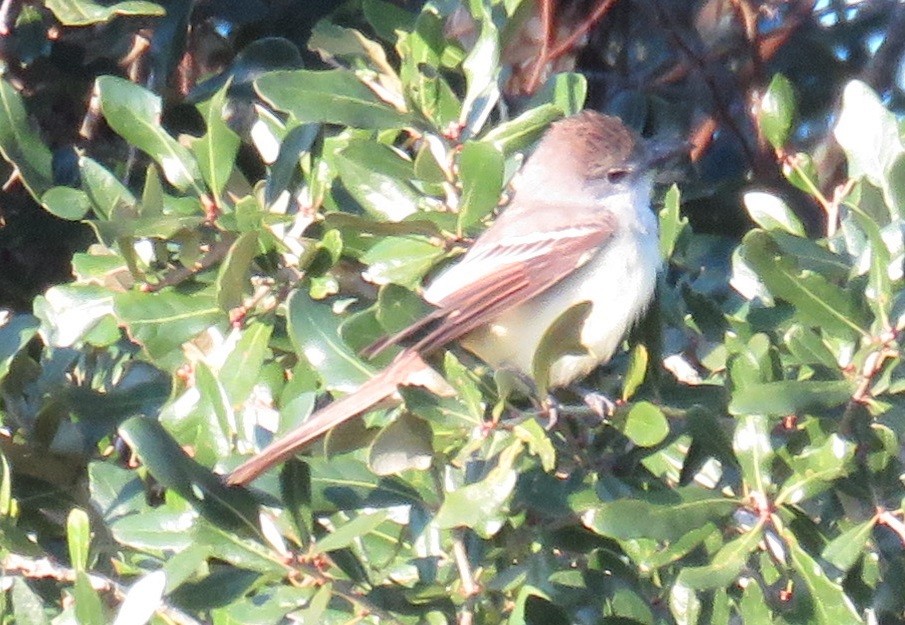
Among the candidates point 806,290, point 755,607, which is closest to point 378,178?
point 806,290

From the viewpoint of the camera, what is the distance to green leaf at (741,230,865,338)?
343 cm

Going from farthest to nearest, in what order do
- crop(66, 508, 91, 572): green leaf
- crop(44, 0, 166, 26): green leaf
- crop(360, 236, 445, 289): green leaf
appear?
crop(44, 0, 166, 26): green leaf < crop(360, 236, 445, 289): green leaf < crop(66, 508, 91, 572): green leaf

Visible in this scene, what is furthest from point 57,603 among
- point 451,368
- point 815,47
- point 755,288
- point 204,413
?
point 815,47

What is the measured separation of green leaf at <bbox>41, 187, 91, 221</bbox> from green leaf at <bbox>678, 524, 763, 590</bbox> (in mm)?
2012

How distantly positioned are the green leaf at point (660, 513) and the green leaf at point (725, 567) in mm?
82

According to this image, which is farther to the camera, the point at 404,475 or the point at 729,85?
the point at 729,85

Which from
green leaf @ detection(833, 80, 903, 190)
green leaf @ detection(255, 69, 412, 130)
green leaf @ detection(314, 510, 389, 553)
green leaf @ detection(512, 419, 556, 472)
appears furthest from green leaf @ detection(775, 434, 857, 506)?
green leaf @ detection(255, 69, 412, 130)

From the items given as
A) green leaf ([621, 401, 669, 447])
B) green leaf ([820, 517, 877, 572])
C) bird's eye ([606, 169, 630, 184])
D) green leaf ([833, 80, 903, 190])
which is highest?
green leaf ([833, 80, 903, 190])

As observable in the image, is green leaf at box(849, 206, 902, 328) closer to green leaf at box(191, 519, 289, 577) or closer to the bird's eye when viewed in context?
green leaf at box(191, 519, 289, 577)

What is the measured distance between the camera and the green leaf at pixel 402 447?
3479mm

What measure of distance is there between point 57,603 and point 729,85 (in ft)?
11.1

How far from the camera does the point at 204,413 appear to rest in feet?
12.5

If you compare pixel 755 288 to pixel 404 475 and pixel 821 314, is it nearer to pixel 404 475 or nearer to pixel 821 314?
pixel 821 314

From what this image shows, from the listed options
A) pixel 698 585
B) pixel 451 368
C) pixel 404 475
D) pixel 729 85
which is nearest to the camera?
pixel 698 585
